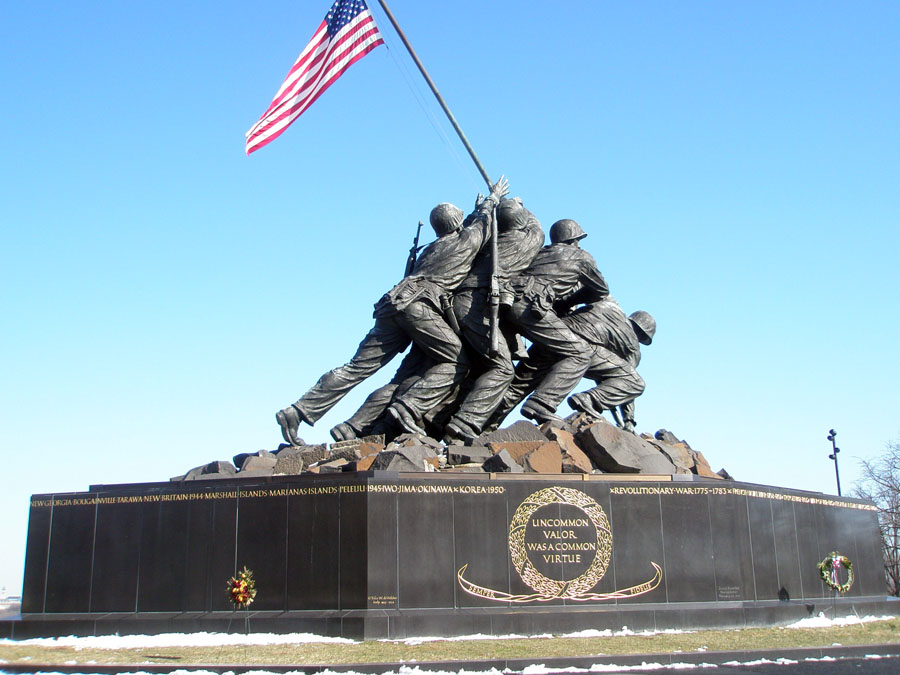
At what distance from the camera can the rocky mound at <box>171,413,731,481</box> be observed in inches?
479

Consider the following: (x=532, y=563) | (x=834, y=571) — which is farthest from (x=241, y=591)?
(x=834, y=571)

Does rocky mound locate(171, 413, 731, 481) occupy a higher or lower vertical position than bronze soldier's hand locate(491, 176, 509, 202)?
lower

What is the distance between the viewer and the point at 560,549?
38.2ft

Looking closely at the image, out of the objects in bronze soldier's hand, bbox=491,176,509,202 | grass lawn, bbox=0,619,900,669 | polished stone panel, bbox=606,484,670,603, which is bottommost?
grass lawn, bbox=0,619,900,669

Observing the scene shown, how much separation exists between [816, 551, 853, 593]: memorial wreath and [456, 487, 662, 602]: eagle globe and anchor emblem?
2866mm

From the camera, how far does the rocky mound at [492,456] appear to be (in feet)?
39.9

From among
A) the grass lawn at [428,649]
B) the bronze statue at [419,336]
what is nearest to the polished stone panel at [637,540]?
the grass lawn at [428,649]

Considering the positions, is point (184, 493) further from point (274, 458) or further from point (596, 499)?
point (596, 499)

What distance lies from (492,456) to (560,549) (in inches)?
61.5

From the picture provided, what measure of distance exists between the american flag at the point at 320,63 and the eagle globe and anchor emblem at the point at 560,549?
7439 mm

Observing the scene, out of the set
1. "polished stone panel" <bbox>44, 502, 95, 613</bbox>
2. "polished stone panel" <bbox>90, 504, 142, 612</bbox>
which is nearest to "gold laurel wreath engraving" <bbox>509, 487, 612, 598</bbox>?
"polished stone panel" <bbox>90, 504, 142, 612</bbox>

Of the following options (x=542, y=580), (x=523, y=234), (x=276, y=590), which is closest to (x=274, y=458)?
(x=276, y=590)

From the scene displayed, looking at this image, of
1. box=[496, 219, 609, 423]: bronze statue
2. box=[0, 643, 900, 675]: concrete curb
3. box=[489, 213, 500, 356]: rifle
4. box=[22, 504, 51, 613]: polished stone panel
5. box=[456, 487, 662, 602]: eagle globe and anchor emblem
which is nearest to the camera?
box=[0, 643, 900, 675]: concrete curb

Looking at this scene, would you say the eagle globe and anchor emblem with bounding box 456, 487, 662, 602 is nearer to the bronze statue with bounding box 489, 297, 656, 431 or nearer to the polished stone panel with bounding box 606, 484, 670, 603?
the polished stone panel with bounding box 606, 484, 670, 603
